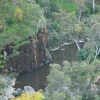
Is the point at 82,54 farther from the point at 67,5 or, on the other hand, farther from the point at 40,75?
the point at 67,5

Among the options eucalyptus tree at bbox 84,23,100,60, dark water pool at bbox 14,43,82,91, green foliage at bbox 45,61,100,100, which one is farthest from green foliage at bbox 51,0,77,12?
green foliage at bbox 45,61,100,100

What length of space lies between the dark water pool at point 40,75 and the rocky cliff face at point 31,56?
0.97 meters

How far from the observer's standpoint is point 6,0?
Answer: 4731 cm

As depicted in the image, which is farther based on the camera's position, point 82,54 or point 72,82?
point 82,54

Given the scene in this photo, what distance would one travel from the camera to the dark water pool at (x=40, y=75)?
1670 inches

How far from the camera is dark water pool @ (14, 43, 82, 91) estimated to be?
139 feet

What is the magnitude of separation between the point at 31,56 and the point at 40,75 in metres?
3.09

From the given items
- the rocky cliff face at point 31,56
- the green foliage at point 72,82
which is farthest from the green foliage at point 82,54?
the green foliage at point 72,82

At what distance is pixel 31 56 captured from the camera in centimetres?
4612

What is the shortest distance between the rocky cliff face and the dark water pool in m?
0.97

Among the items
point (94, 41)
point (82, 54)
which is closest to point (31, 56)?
point (82, 54)

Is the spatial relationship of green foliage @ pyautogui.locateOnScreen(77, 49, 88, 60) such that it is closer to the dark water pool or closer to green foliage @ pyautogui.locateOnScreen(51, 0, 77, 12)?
the dark water pool

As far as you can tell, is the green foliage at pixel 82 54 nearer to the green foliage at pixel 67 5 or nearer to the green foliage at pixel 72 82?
the green foliage at pixel 72 82

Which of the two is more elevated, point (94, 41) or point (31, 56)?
point (94, 41)
